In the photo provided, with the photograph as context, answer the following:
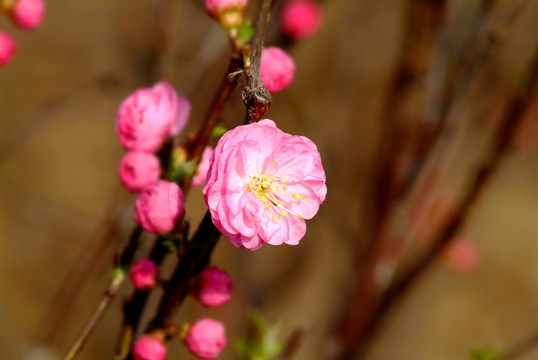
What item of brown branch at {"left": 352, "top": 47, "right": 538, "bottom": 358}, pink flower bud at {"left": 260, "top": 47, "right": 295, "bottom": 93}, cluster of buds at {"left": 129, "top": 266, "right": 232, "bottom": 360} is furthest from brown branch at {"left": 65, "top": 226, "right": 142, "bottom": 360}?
brown branch at {"left": 352, "top": 47, "right": 538, "bottom": 358}

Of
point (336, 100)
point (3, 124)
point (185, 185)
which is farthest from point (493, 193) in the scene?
point (3, 124)

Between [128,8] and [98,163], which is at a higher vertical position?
[128,8]

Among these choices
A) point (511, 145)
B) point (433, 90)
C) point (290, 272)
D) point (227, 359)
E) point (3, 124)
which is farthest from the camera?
point (3, 124)

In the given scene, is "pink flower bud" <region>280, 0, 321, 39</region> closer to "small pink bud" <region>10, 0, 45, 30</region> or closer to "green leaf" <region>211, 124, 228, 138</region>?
"small pink bud" <region>10, 0, 45, 30</region>

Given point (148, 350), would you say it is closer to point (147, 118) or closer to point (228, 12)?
point (147, 118)

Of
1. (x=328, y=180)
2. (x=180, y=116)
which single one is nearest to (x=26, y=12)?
(x=180, y=116)

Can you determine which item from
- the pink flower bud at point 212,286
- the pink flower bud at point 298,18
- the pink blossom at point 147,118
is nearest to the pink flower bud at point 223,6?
the pink blossom at point 147,118

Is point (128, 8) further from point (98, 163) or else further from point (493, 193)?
point (493, 193)
